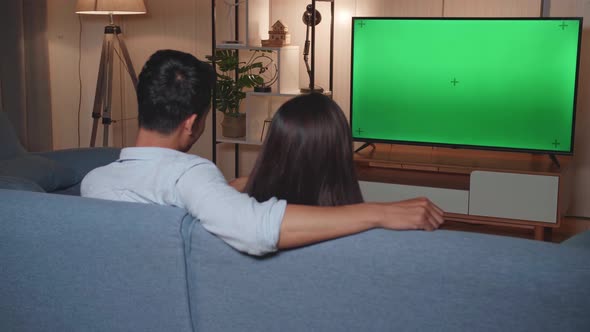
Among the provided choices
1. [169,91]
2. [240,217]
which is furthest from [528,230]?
[240,217]

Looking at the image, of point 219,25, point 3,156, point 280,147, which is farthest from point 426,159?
point 280,147

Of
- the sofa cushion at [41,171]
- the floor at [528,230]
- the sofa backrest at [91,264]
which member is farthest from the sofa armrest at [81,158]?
the floor at [528,230]

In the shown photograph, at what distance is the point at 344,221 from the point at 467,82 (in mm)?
2917

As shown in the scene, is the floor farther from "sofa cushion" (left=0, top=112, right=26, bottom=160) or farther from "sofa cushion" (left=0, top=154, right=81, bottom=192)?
"sofa cushion" (left=0, top=112, right=26, bottom=160)

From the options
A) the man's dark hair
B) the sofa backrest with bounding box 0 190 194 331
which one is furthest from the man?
the sofa backrest with bounding box 0 190 194 331

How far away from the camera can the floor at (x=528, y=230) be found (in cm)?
415

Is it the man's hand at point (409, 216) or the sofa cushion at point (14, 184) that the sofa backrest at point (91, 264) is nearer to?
the man's hand at point (409, 216)

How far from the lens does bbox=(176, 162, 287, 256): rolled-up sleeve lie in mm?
1409

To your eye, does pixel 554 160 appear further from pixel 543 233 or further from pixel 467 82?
pixel 467 82

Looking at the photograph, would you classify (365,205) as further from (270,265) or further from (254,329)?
(254,329)

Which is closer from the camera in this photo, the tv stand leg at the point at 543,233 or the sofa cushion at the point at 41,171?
the sofa cushion at the point at 41,171

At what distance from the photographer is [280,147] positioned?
1.60 metres

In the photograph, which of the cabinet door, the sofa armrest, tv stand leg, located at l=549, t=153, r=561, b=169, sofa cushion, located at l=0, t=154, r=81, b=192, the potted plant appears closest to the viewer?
sofa cushion, located at l=0, t=154, r=81, b=192

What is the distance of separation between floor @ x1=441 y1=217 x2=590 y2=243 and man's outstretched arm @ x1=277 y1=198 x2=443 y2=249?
2856mm
